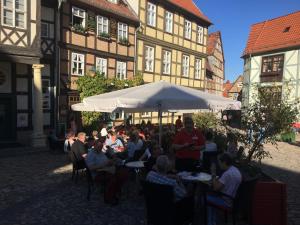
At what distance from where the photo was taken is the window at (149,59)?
21469mm

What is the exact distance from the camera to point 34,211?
20.1ft

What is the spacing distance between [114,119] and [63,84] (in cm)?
440

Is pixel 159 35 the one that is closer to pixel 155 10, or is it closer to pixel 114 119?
pixel 155 10

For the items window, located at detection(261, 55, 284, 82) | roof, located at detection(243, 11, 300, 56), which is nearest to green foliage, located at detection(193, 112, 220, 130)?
window, located at detection(261, 55, 284, 82)

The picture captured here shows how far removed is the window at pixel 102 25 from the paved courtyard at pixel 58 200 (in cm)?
979

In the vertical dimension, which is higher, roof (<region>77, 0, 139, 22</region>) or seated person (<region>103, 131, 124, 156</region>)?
roof (<region>77, 0, 139, 22</region>)

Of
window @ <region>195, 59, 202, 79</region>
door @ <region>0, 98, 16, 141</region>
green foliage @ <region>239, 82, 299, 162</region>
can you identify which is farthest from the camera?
window @ <region>195, 59, 202, 79</region>

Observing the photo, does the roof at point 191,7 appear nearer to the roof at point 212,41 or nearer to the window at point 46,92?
the roof at point 212,41

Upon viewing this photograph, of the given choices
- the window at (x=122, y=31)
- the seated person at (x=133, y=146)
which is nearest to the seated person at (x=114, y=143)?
the seated person at (x=133, y=146)

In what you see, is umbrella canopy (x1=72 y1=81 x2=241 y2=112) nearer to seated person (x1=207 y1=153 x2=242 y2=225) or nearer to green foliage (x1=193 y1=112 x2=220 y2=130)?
seated person (x1=207 y1=153 x2=242 y2=225)

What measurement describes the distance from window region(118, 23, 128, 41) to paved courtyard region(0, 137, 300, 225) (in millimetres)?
10986

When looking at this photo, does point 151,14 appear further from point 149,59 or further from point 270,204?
point 270,204

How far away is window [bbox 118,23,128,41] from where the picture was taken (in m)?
19.3

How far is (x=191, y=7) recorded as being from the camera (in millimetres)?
26250
